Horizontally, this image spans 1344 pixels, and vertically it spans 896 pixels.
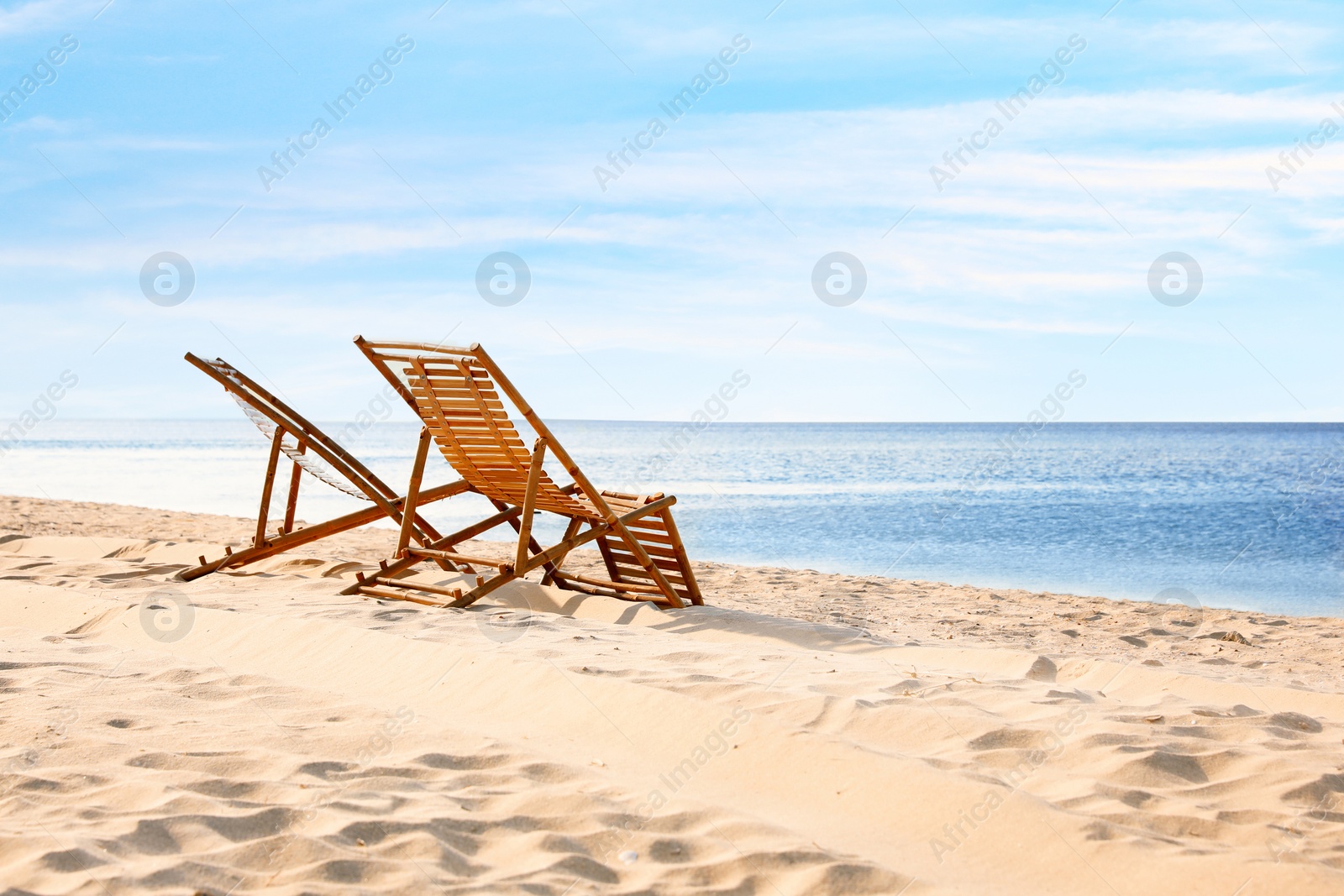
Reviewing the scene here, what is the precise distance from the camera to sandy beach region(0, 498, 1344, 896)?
2.57 meters

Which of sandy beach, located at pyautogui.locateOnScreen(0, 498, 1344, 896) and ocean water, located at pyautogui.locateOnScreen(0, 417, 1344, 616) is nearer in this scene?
sandy beach, located at pyautogui.locateOnScreen(0, 498, 1344, 896)

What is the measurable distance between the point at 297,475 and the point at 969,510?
16.3 metres

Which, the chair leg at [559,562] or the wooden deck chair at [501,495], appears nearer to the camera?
the wooden deck chair at [501,495]

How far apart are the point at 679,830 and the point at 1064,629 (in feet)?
16.6

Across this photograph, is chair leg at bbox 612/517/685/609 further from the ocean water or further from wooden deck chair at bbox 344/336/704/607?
the ocean water

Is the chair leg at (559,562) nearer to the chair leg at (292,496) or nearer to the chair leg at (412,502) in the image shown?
the chair leg at (412,502)

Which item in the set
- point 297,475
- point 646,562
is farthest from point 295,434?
point 646,562
